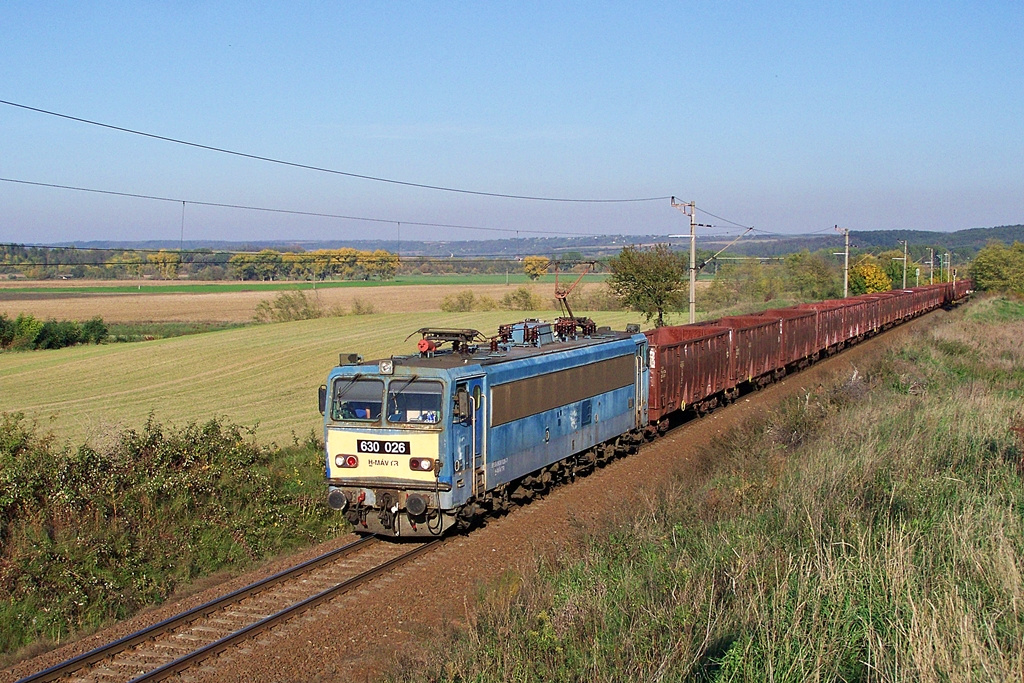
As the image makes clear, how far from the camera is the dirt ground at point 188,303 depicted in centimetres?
Answer: 7862

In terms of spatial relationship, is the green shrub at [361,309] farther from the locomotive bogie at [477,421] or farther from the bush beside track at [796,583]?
the bush beside track at [796,583]

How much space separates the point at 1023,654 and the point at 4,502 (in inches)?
495

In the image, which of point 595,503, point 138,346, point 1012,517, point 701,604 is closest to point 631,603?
point 701,604

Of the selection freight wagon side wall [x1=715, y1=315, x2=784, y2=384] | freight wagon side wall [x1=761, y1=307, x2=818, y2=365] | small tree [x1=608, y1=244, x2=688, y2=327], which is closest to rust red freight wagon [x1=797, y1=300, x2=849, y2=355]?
freight wagon side wall [x1=761, y1=307, x2=818, y2=365]

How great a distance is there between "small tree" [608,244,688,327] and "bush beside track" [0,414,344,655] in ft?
103

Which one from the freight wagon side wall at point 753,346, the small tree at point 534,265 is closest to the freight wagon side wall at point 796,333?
the freight wagon side wall at point 753,346

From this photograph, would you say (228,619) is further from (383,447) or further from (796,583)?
(796,583)

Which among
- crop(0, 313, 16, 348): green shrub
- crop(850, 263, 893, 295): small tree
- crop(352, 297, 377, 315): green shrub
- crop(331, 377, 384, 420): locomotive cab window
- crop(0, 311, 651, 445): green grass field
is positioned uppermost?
crop(850, 263, 893, 295): small tree

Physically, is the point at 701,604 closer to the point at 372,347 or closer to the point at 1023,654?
the point at 1023,654

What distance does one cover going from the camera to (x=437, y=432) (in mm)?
12445

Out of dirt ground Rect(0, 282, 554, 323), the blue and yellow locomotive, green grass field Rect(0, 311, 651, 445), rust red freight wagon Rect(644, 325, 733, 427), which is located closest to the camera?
the blue and yellow locomotive

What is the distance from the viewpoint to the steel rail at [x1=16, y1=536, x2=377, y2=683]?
916 centimetres

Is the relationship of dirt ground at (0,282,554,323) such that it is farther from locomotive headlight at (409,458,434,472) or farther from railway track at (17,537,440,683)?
locomotive headlight at (409,458,434,472)

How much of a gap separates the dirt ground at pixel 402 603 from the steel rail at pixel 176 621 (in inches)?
20.5
